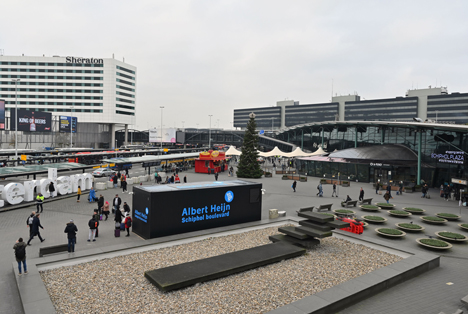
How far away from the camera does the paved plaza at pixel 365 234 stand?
9.35 m

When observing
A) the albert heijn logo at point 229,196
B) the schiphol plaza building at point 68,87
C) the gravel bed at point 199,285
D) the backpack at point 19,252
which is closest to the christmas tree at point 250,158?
the albert heijn logo at point 229,196

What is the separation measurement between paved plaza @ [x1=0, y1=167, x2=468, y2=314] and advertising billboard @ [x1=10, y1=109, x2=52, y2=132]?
152ft

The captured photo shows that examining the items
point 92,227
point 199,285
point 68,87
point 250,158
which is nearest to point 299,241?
point 199,285

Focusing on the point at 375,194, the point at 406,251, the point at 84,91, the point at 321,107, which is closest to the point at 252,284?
the point at 406,251

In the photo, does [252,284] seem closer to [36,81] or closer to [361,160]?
[361,160]

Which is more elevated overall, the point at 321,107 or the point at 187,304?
the point at 321,107

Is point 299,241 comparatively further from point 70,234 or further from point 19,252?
point 19,252

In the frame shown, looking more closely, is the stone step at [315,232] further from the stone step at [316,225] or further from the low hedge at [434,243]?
the low hedge at [434,243]

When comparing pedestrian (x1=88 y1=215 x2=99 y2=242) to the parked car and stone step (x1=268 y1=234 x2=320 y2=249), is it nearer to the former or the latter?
stone step (x1=268 y1=234 x2=320 y2=249)

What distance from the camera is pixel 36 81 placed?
316 feet

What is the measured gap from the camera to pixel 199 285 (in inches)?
392

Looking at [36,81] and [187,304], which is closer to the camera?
[187,304]

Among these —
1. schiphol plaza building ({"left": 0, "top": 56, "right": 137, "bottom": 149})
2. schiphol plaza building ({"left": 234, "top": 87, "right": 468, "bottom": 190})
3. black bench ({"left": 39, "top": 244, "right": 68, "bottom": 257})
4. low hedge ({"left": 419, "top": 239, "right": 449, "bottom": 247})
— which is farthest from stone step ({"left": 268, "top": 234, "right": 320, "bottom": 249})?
schiphol plaza building ({"left": 0, "top": 56, "right": 137, "bottom": 149})

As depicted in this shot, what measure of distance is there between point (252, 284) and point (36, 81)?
355ft
